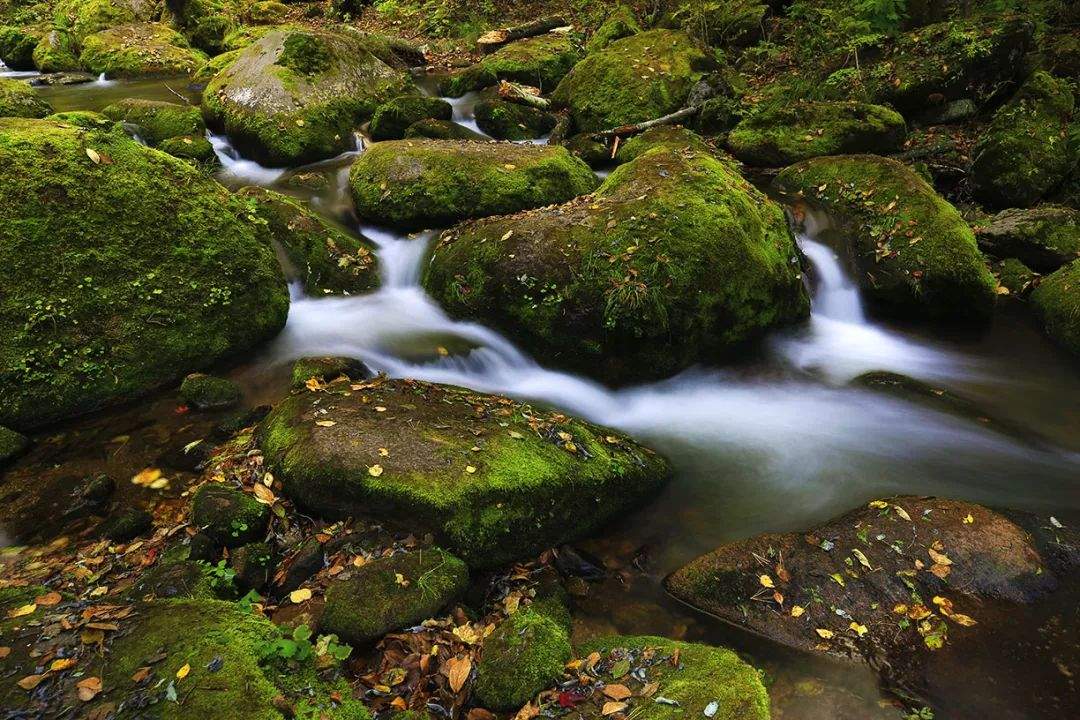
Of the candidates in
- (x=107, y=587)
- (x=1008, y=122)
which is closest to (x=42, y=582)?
(x=107, y=587)

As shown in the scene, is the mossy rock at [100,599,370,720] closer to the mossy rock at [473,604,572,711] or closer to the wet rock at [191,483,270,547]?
the mossy rock at [473,604,572,711]

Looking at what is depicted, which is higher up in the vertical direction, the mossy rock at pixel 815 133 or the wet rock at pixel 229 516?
the mossy rock at pixel 815 133

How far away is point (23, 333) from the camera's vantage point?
521 centimetres

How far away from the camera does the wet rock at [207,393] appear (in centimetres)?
560

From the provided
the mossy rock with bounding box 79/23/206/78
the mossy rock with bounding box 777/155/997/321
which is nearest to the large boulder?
the mossy rock with bounding box 777/155/997/321

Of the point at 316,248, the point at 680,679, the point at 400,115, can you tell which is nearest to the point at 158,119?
the point at 400,115

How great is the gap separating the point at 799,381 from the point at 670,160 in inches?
124

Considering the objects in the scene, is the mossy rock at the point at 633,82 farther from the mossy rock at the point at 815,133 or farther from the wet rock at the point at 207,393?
the wet rock at the point at 207,393

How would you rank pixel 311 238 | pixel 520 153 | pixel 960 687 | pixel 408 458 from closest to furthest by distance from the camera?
pixel 960 687
pixel 408 458
pixel 311 238
pixel 520 153

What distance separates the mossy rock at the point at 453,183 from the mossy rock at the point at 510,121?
312 cm

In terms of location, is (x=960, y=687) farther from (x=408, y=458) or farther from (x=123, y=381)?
(x=123, y=381)

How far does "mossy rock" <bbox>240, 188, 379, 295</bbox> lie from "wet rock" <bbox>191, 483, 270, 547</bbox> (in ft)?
11.8

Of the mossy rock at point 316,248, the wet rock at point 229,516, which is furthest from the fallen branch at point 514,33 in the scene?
the wet rock at point 229,516

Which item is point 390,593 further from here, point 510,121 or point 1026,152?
point 1026,152
